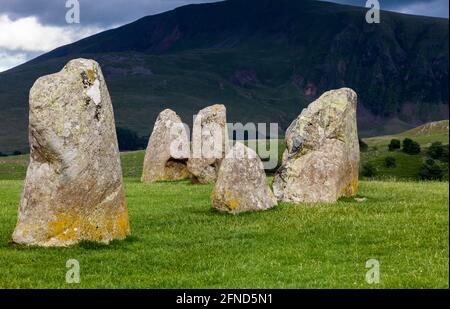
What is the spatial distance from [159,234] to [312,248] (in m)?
5.14

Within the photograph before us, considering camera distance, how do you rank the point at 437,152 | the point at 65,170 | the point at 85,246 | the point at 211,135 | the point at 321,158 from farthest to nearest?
Answer: the point at 437,152 → the point at 211,135 → the point at 321,158 → the point at 85,246 → the point at 65,170

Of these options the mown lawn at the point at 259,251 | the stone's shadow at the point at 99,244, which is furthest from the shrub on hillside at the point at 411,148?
the stone's shadow at the point at 99,244

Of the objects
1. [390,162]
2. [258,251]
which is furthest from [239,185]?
[390,162]

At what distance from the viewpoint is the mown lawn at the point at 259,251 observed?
14742 mm

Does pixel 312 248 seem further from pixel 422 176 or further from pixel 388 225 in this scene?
pixel 422 176

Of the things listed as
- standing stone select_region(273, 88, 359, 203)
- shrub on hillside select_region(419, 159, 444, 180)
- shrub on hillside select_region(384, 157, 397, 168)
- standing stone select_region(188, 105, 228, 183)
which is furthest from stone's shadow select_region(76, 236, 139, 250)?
shrub on hillside select_region(384, 157, 397, 168)

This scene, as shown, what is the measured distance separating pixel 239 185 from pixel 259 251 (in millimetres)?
7088

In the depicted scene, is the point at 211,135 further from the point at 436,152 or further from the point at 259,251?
the point at 436,152

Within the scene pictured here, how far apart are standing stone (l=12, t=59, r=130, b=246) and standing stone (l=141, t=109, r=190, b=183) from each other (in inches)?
1025

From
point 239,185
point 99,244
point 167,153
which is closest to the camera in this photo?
point 99,244

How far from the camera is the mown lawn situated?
1474 centimetres

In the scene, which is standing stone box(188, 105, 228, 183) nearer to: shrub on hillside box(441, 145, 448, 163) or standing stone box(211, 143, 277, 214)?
standing stone box(211, 143, 277, 214)

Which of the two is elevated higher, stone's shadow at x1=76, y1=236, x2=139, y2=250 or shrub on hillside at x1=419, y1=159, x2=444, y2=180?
stone's shadow at x1=76, y1=236, x2=139, y2=250

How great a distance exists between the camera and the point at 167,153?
149ft
